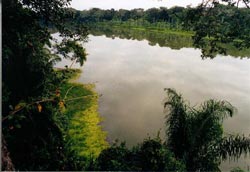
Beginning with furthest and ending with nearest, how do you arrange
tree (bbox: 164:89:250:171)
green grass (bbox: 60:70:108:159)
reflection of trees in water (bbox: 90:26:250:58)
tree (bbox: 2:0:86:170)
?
1. reflection of trees in water (bbox: 90:26:250:58)
2. green grass (bbox: 60:70:108:159)
3. tree (bbox: 164:89:250:171)
4. tree (bbox: 2:0:86:170)

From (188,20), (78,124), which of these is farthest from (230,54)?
(188,20)

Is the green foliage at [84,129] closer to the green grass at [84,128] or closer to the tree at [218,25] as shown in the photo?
the green grass at [84,128]

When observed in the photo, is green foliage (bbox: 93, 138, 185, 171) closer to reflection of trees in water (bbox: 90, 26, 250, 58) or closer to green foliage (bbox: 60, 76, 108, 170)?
green foliage (bbox: 60, 76, 108, 170)

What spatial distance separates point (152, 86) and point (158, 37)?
30544mm

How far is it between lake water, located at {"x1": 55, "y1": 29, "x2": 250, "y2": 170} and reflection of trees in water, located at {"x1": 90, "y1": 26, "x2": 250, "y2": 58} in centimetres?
381

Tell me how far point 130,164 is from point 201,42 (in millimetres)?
2073

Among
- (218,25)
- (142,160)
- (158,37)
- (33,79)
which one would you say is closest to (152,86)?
(33,79)

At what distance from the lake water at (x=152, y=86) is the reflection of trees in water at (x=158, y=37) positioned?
3.81m

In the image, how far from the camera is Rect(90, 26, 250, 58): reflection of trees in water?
32747mm

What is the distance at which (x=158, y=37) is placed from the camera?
45688mm

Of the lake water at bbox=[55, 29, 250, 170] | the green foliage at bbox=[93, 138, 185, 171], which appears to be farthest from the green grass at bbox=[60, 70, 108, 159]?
the green foliage at bbox=[93, 138, 185, 171]

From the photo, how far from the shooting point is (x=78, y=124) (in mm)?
10195

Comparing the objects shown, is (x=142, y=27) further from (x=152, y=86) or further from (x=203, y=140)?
(x=203, y=140)

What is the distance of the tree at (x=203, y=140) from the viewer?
206 inches
